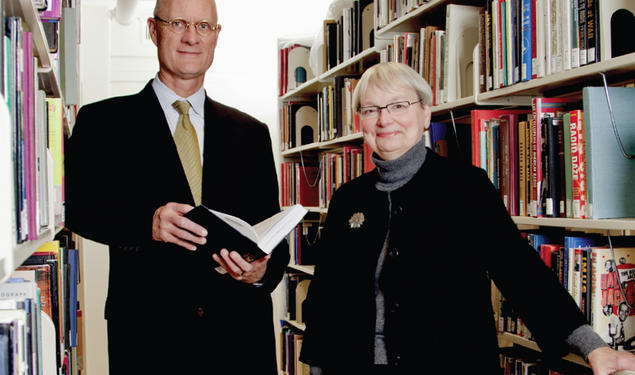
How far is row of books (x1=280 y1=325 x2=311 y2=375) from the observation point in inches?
140

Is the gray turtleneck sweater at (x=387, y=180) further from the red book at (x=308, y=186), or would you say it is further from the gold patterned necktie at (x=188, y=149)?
the red book at (x=308, y=186)

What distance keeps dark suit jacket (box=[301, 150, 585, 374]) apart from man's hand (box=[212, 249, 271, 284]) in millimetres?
283

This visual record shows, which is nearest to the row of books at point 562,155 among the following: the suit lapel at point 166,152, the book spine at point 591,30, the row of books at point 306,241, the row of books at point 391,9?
the book spine at point 591,30

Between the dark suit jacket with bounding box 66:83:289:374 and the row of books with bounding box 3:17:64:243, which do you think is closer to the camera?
the row of books with bounding box 3:17:64:243

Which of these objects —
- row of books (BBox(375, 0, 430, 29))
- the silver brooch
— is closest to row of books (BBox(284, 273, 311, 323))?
row of books (BBox(375, 0, 430, 29))

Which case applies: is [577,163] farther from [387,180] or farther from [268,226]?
[268,226]

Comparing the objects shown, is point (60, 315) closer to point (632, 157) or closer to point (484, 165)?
point (484, 165)

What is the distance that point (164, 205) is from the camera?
143 cm

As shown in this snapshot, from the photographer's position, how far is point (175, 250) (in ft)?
4.73

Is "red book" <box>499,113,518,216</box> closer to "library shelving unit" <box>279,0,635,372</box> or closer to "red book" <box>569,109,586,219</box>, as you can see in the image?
"library shelving unit" <box>279,0,635,372</box>

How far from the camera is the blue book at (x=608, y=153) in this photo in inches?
54.6

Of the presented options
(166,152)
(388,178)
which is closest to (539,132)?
(388,178)

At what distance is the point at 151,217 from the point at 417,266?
2.23 ft

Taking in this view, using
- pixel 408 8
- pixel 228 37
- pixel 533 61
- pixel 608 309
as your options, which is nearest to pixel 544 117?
pixel 533 61
